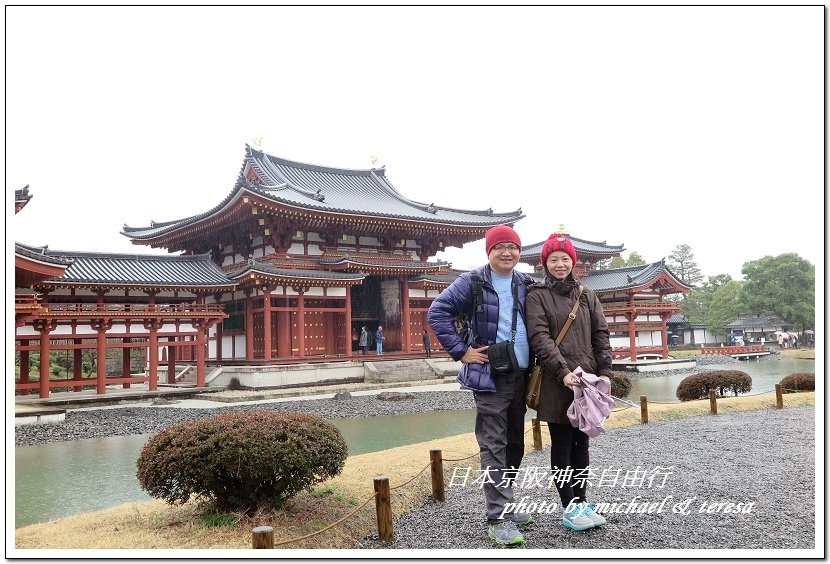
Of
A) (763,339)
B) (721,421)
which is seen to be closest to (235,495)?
(721,421)

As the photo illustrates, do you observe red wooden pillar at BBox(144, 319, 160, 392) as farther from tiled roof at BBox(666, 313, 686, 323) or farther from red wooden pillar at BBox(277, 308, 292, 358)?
tiled roof at BBox(666, 313, 686, 323)

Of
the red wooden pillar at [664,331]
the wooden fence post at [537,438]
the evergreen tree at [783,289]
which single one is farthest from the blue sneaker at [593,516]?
the evergreen tree at [783,289]

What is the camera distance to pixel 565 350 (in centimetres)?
456

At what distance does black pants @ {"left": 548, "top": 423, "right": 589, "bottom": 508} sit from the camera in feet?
15.2

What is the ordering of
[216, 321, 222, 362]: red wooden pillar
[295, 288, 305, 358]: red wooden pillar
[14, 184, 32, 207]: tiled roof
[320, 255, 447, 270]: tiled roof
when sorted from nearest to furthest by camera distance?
[14, 184, 32, 207]: tiled roof, [295, 288, 305, 358]: red wooden pillar, [320, 255, 447, 270]: tiled roof, [216, 321, 222, 362]: red wooden pillar

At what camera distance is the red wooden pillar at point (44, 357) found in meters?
16.5

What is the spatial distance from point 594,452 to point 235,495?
4608 mm

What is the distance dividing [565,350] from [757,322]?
51936 millimetres

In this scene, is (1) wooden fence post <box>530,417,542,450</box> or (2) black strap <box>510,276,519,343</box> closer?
(2) black strap <box>510,276,519,343</box>

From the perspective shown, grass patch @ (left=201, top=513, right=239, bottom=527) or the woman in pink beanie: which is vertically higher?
the woman in pink beanie

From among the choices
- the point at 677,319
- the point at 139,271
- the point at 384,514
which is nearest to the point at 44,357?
the point at 139,271

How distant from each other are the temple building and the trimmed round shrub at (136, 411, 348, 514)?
36.7ft

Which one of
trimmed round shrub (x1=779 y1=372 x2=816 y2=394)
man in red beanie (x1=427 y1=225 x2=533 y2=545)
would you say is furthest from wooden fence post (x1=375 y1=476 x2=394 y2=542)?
trimmed round shrub (x1=779 y1=372 x2=816 y2=394)

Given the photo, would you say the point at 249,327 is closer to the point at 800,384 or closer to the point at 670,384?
the point at 670,384
